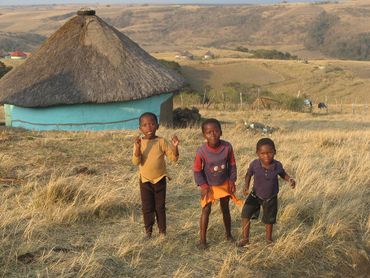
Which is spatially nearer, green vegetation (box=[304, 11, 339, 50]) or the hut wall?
the hut wall

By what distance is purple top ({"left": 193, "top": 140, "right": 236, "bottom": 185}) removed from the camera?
4215 millimetres

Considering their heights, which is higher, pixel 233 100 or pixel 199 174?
pixel 233 100

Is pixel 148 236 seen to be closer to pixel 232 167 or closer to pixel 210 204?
pixel 210 204

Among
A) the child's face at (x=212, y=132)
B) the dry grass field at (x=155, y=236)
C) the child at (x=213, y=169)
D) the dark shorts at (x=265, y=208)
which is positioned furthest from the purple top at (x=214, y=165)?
the dry grass field at (x=155, y=236)

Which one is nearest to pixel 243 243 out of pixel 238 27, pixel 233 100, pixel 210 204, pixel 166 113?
pixel 210 204

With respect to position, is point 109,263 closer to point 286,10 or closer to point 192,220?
point 192,220

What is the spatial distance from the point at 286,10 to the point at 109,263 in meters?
145

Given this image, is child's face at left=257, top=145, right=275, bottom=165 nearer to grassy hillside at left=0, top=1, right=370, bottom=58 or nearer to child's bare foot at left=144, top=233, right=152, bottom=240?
child's bare foot at left=144, top=233, right=152, bottom=240

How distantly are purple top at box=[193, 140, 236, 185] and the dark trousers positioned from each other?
0.41 metres

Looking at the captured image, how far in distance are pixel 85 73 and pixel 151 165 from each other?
9765 mm

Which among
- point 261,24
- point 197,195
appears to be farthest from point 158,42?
point 197,195

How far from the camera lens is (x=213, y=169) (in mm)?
4223

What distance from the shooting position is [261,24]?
419 ft

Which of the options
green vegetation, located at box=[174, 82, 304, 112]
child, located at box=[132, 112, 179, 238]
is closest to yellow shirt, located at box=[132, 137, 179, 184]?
child, located at box=[132, 112, 179, 238]
